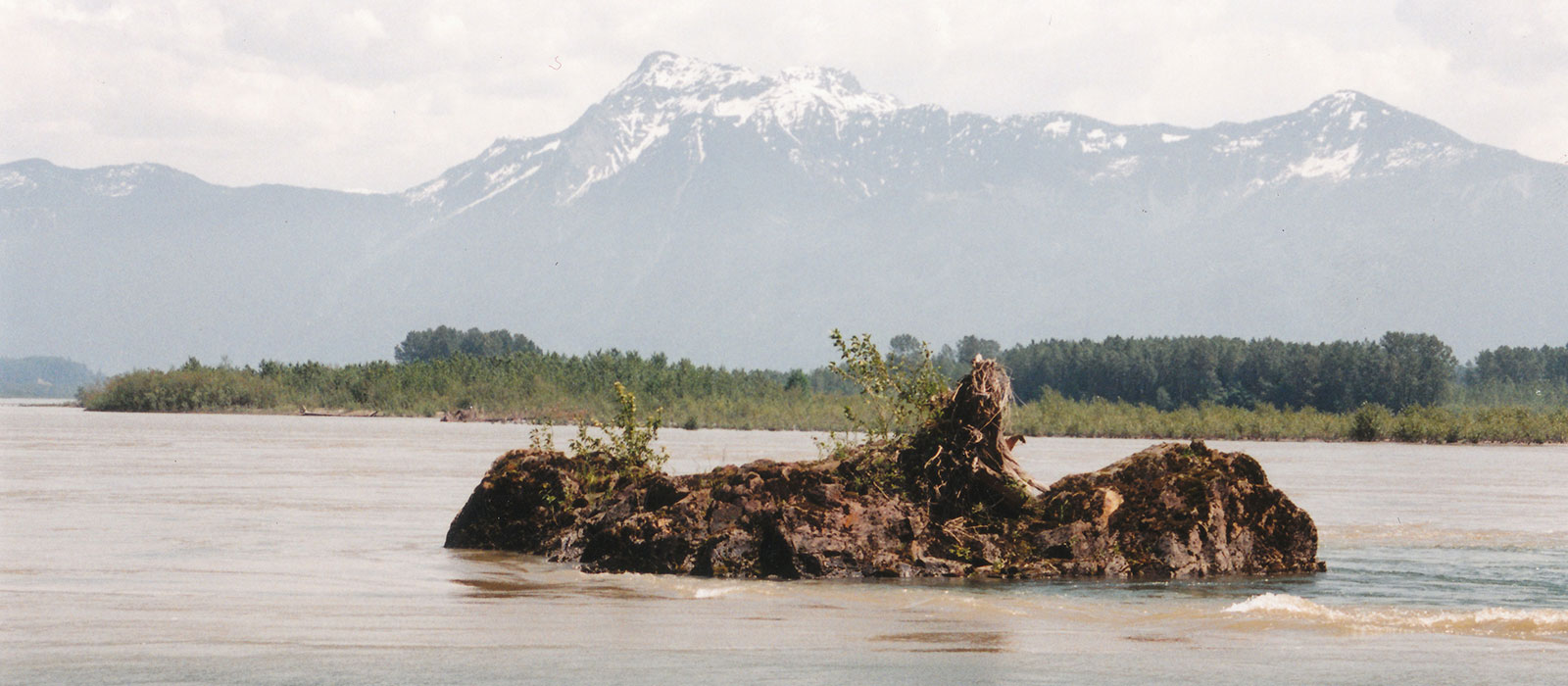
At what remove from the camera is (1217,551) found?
64.6ft

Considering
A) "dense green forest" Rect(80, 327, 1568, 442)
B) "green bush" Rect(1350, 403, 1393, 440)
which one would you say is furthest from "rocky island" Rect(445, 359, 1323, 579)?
"green bush" Rect(1350, 403, 1393, 440)

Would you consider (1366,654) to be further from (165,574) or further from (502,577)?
(165,574)

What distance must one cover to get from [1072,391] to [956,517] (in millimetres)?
155348

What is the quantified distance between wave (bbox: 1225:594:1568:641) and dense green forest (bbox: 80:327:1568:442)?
65.8 m

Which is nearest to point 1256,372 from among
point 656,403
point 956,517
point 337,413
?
point 656,403

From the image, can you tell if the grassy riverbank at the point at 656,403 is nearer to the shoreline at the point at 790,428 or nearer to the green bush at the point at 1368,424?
the green bush at the point at 1368,424

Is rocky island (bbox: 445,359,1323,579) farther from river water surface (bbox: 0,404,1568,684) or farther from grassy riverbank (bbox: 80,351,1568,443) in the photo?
grassy riverbank (bbox: 80,351,1568,443)

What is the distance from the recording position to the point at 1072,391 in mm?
172625

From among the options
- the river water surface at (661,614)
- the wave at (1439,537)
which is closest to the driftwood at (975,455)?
the river water surface at (661,614)

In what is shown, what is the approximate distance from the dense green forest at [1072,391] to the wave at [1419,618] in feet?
216

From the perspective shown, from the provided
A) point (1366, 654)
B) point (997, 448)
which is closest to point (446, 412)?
point (997, 448)

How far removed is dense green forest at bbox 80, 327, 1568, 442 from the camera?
10706 centimetres

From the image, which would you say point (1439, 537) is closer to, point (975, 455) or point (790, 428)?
point (975, 455)

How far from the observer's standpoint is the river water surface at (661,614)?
11.7 metres
